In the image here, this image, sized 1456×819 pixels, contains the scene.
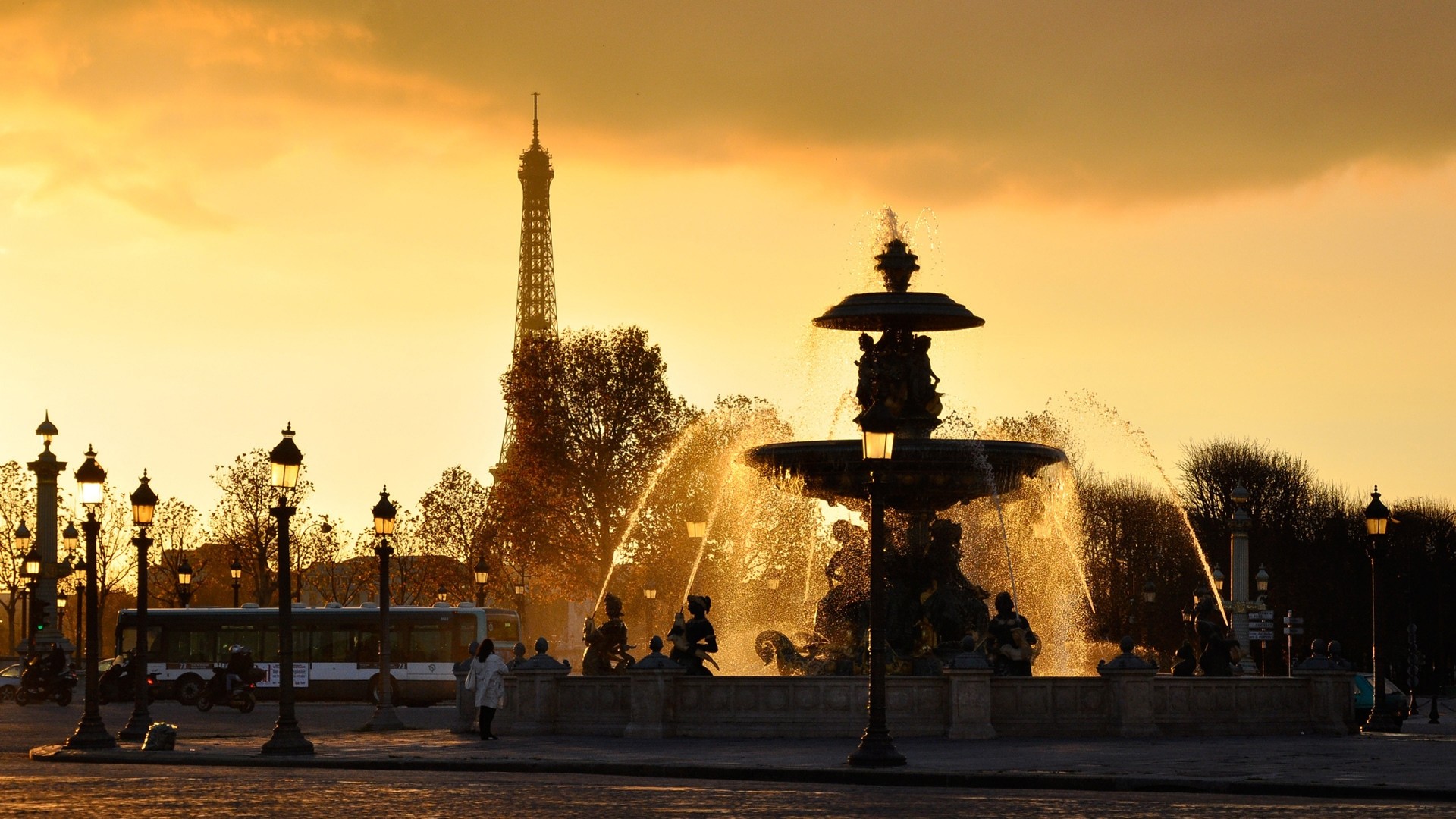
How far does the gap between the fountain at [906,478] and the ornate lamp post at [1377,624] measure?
576 cm

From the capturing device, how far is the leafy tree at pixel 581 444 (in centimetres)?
6041

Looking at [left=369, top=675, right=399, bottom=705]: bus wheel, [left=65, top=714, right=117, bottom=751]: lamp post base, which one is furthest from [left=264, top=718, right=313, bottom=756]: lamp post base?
[left=369, top=675, right=399, bottom=705]: bus wheel

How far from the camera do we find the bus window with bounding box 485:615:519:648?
5325 cm

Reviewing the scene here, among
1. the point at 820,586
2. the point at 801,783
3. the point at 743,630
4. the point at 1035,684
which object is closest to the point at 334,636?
the point at 743,630

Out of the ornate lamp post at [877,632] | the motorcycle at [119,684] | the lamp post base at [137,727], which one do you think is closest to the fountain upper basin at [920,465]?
the ornate lamp post at [877,632]

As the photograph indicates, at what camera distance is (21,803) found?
1825cm

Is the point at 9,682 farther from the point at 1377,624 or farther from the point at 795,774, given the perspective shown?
the point at 795,774

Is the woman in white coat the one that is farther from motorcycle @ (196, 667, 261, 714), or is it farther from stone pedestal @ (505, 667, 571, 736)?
motorcycle @ (196, 667, 261, 714)

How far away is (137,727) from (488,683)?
556 cm

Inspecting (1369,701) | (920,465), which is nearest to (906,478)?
(920,465)

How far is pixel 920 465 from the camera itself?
30453mm

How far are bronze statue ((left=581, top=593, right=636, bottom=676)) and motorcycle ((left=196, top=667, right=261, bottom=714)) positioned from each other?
16.2 m

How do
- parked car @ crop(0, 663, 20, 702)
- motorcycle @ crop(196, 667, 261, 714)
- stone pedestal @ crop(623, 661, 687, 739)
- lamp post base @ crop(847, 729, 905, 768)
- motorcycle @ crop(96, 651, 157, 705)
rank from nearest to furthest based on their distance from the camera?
lamp post base @ crop(847, 729, 905, 768) → stone pedestal @ crop(623, 661, 687, 739) → motorcycle @ crop(196, 667, 261, 714) → motorcycle @ crop(96, 651, 157, 705) → parked car @ crop(0, 663, 20, 702)

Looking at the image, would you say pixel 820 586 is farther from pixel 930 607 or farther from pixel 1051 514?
pixel 930 607
